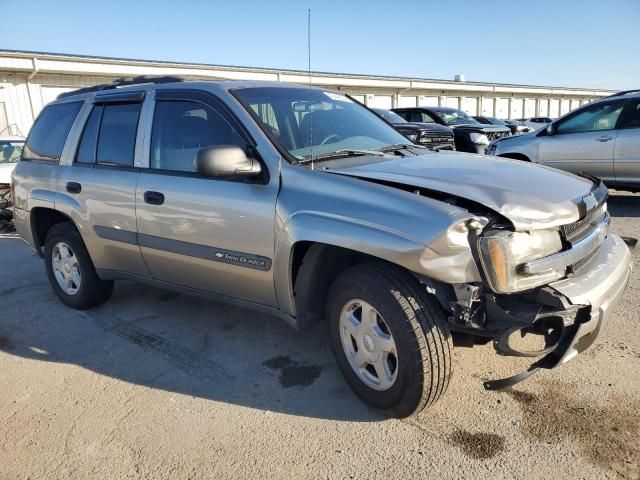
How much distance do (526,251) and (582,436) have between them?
3.19 feet

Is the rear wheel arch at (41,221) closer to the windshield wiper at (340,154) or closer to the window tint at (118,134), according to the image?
the window tint at (118,134)

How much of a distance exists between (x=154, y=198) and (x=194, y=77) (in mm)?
1071

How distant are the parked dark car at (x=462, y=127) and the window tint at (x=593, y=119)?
154 inches

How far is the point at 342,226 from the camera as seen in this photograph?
2658 millimetres

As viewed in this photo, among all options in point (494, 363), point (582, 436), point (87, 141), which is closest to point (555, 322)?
point (582, 436)

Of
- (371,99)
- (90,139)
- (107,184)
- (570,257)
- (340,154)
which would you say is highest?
(371,99)

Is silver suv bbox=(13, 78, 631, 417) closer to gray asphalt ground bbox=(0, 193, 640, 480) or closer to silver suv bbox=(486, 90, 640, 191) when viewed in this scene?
gray asphalt ground bbox=(0, 193, 640, 480)

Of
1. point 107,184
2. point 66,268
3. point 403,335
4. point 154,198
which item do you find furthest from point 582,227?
point 66,268

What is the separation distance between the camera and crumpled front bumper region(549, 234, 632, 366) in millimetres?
2365

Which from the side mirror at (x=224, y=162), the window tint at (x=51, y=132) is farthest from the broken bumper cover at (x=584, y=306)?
the window tint at (x=51, y=132)

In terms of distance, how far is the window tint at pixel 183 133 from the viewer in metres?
3.38

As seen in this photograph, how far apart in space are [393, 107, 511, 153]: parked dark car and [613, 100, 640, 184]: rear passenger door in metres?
4.68

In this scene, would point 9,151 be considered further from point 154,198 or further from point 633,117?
point 633,117

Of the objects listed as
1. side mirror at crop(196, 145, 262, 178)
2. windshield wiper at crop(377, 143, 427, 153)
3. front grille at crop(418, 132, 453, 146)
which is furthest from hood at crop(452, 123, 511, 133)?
side mirror at crop(196, 145, 262, 178)
